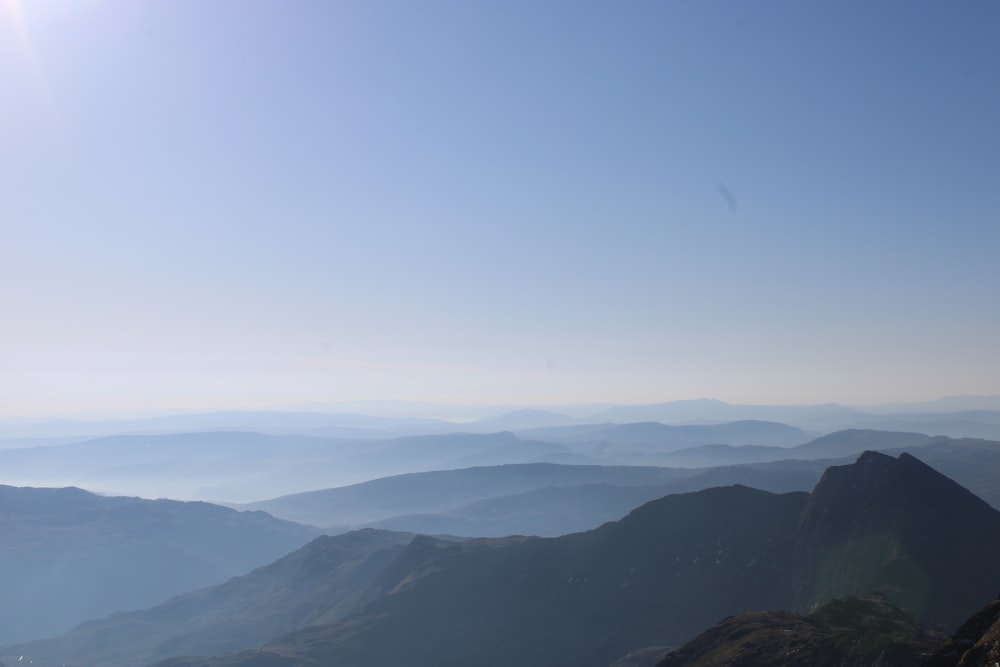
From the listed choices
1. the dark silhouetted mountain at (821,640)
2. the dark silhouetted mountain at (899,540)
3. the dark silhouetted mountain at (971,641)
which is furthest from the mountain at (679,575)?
the dark silhouetted mountain at (971,641)

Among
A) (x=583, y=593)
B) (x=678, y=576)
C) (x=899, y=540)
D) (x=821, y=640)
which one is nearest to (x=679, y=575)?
(x=678, y=576)

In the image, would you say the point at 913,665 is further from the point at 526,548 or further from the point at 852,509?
the point at 526,548

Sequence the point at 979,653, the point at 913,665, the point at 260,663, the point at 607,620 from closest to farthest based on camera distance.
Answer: the point at 979,653 → the point at 913,665 → the point at 607,620 → the point at 260,663

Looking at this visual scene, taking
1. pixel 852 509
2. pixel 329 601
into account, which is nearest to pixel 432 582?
pixel 329 601

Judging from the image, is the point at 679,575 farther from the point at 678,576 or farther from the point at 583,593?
the point at 583,593

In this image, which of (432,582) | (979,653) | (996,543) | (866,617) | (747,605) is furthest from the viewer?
(432,582)

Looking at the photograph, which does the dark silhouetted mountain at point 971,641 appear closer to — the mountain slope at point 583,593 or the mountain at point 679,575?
the mountain at point 679,575
